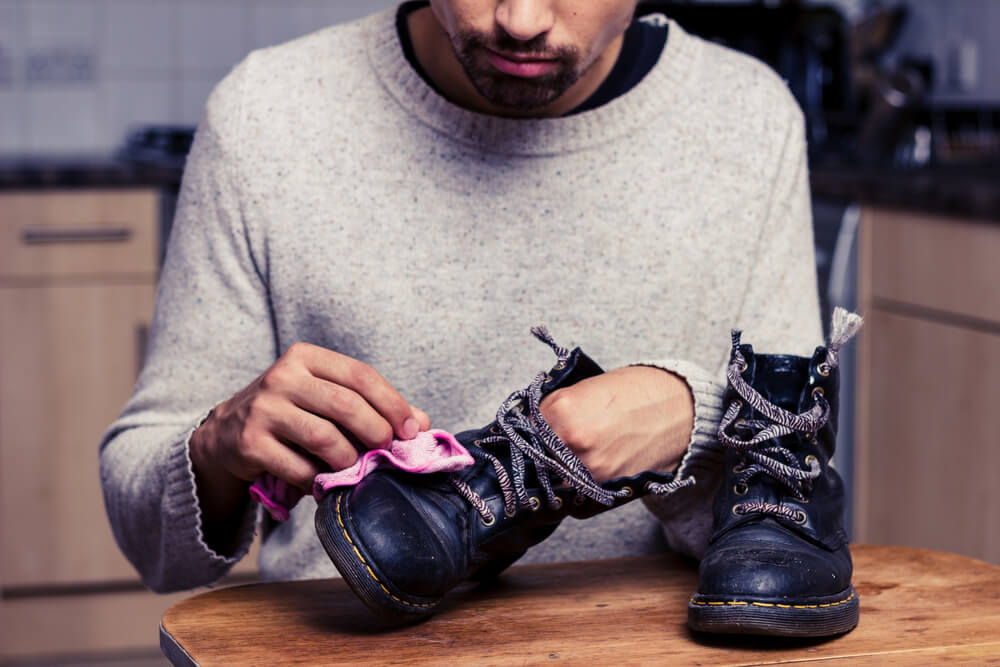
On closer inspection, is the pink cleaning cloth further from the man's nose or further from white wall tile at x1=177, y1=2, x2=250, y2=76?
white wall tile at x1=177, y1=2, x2=250, y2=76

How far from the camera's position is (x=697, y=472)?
0.77m

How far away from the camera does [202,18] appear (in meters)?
2.91

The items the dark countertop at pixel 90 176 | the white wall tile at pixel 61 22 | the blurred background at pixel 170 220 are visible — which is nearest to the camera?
the blurred background at pixel 170 220

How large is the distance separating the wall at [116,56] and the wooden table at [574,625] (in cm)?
240

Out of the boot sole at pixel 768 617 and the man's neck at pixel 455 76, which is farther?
the man's neck at pixel 455 76

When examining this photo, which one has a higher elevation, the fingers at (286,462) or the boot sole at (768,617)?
the fingers at (286,462)

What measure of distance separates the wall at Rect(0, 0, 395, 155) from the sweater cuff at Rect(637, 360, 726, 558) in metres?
2.36

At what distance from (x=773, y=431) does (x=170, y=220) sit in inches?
65.4

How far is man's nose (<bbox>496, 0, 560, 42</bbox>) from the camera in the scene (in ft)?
2.53

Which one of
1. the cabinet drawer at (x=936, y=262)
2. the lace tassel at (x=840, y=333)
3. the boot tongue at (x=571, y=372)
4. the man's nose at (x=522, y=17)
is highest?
the man's nose at (x=522, y=17)

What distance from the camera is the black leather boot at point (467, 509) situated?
0.63m

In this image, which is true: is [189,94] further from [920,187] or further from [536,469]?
[536,469]

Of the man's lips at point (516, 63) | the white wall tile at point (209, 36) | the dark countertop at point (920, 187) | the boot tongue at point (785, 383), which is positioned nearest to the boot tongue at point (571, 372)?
the boot tongue at point (785, 383)

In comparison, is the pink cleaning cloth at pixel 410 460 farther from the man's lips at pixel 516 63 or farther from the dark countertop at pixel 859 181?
the dark countertop at pixel 859 181
